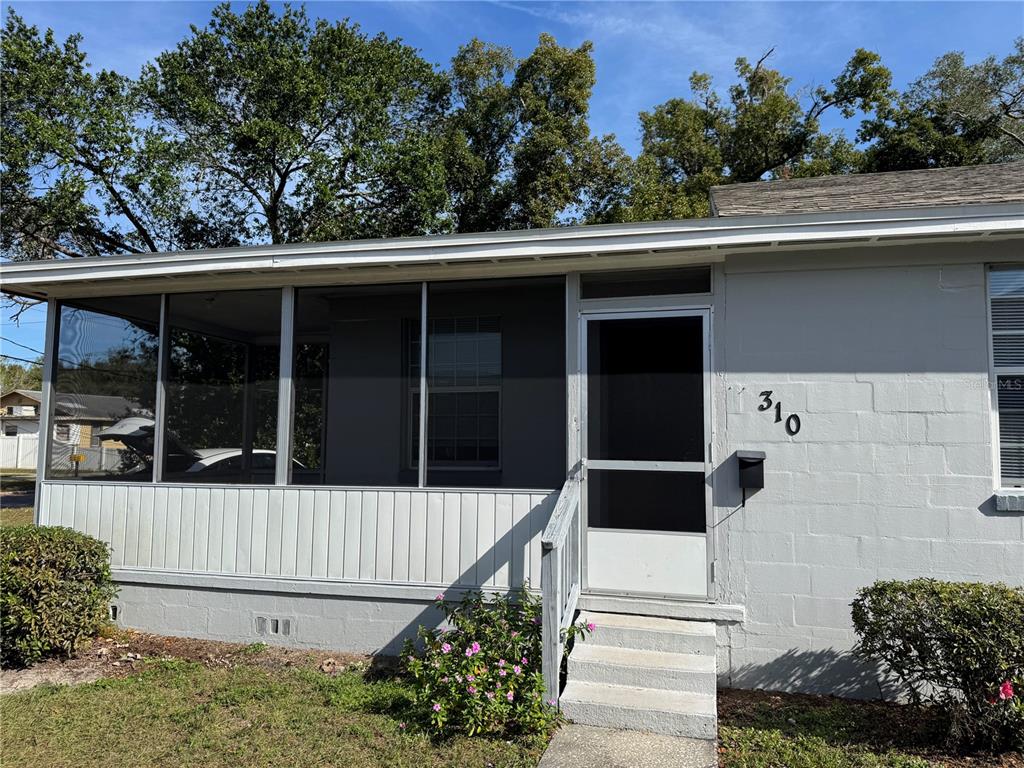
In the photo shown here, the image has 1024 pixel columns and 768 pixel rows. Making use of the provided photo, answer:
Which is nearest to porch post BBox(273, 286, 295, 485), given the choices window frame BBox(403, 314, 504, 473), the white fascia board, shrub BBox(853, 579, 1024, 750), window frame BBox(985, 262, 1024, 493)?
the white fascia board

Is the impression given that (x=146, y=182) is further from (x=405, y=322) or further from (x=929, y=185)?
(x=929, y=185)

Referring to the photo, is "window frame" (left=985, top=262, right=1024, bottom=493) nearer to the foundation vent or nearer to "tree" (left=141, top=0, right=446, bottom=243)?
the foundation vent

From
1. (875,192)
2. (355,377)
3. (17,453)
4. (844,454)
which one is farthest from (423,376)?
(17,453)

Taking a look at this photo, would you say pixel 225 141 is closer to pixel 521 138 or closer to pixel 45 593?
pixel 521 138

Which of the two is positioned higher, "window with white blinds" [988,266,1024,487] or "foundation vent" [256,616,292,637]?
"window with white blinds" [988,266,1024,487]

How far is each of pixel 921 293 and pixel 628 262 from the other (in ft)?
6.26

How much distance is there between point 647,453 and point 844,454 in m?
1.28

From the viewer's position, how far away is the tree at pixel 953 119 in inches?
713

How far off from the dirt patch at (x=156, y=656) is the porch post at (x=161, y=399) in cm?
133

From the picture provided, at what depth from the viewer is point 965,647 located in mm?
3398

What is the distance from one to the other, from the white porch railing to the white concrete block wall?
38.4 inches

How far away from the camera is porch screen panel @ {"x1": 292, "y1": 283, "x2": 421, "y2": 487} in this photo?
5.55 metres

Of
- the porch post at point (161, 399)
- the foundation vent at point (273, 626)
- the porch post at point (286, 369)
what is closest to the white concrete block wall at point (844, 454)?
the foundation vent at point (273, 626)

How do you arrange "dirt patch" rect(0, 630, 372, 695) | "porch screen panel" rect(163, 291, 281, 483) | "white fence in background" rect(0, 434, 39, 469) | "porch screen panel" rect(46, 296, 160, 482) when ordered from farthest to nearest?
1. "white fence in background" rect(0, 434, 39, 469)
2. "porch screen panel" rect(46, 296, 160, 482)
3. "porch screen panel" rect(163, 291, 281, 483)
4. "dirt patch" rect(0, 630, 372, 695)
